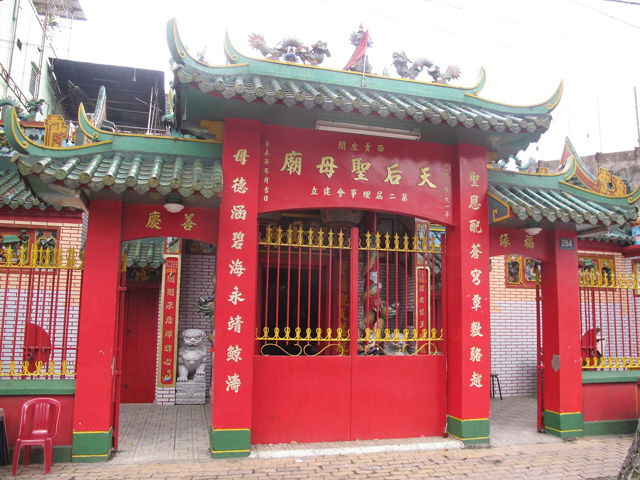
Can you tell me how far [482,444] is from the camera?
6.05 m

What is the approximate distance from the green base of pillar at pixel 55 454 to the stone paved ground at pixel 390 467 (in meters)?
0.10

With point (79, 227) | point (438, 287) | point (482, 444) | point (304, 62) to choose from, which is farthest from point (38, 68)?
point (482, 444)

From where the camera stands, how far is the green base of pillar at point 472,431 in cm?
602

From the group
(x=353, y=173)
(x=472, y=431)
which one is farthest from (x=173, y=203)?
(x=472, y=431)

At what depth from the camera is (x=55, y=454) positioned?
514 centimetres

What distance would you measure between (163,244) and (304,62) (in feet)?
13.6

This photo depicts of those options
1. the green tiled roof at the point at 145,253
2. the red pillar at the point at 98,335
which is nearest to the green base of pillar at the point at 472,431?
the red pillar at the point at 98,335

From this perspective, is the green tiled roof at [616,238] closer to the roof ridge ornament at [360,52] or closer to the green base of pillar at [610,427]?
the green base of pillar at [610,427]

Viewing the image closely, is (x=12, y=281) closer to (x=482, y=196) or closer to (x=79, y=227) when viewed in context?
(x=79, y=227)

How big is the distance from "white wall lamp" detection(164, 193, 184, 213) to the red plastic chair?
2301 millimetres

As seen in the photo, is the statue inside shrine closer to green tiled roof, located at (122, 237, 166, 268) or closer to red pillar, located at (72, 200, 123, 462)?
green tiled roof, located at (122, 237, 166, 268)

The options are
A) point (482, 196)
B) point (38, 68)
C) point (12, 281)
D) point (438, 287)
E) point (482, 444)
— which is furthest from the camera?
point (38, 68)

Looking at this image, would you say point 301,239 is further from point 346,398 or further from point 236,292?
point 346,398

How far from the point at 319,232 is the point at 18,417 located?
12.4 feet
